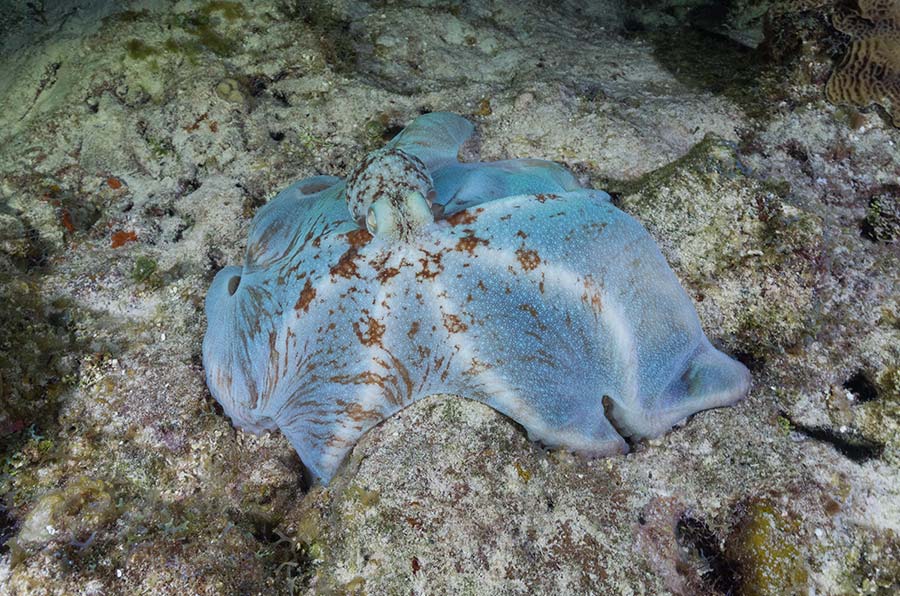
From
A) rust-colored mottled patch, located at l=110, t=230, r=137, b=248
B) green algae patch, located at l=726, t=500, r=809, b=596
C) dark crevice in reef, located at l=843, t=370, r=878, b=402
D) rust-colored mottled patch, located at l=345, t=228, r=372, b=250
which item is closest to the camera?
green algae patch, located at l=726, t=500, r=809, b=596

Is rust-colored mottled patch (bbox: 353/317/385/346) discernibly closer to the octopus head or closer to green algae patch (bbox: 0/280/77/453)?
the octopus head

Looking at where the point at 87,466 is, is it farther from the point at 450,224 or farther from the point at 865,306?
the point at 865,306

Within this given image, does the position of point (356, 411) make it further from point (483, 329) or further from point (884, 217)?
point (884, 217)

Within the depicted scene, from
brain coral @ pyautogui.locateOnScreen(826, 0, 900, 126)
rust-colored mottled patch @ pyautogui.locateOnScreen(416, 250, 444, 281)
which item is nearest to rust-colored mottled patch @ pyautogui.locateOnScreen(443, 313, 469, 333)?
rust-colored mottled patch @ pyautogui.locateOnScreen(416, 250, 444, 281)

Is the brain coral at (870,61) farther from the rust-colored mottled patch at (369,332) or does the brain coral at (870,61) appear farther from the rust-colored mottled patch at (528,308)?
the rust-colored mottled patch at (369,332)

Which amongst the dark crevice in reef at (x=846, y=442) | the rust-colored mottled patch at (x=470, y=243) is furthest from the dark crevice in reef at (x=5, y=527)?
the dark crevice in reef at (x=846, y=442)

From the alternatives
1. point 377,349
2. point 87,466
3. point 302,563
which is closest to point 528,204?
point 377,349
